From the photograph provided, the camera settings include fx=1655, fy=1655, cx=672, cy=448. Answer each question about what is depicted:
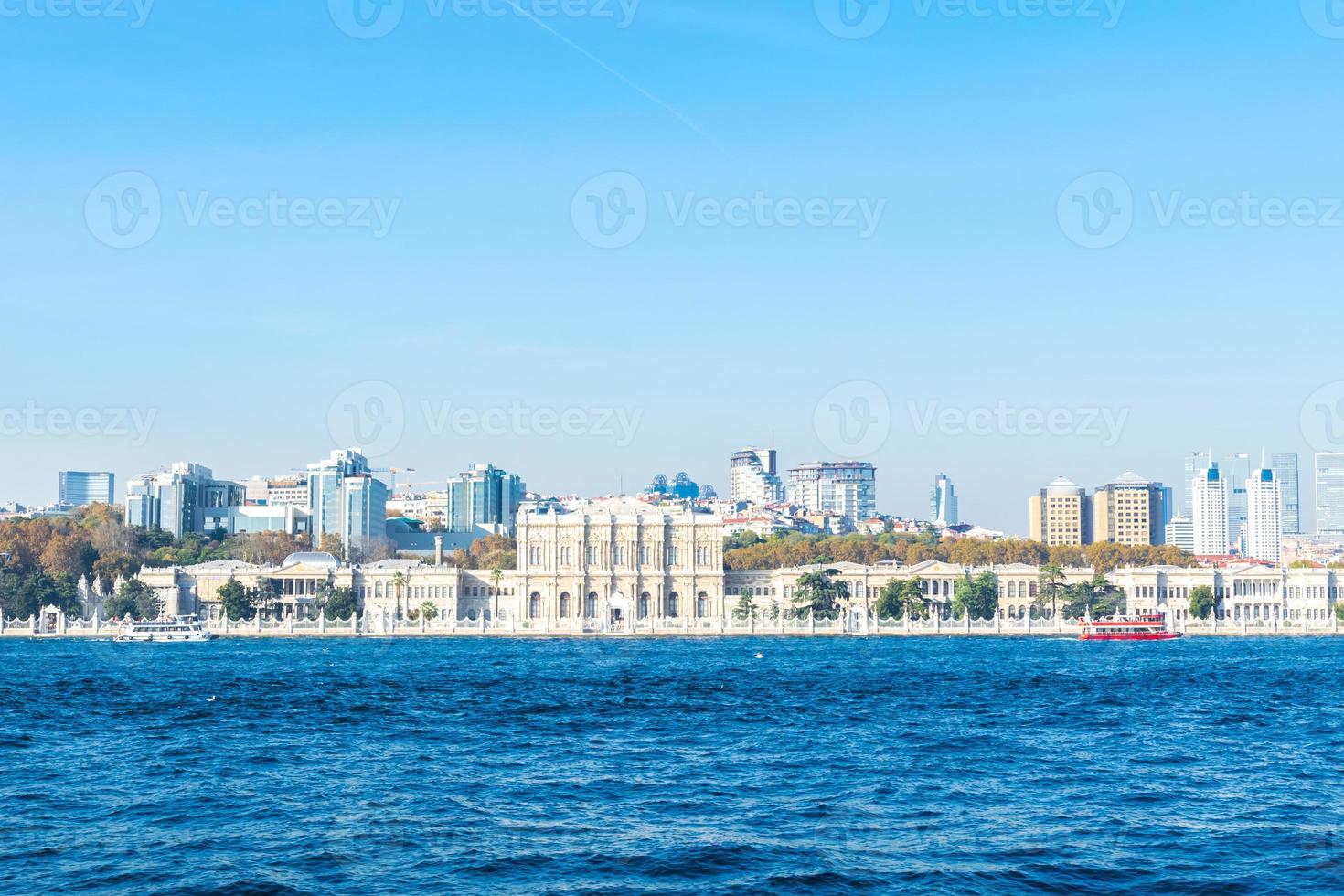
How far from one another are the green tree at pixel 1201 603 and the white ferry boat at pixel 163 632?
59052 millimetres

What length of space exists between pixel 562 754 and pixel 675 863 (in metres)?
10.7

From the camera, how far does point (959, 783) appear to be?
1110 inches

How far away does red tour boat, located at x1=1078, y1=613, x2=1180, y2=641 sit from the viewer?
85000 mm

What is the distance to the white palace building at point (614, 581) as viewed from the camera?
109375 millimetres

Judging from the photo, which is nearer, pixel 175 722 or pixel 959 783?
pixel 959 783

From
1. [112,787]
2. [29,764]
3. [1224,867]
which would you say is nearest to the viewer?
[1224,867]

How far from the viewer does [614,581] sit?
110 m

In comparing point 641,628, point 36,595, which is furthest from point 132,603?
point 641,628

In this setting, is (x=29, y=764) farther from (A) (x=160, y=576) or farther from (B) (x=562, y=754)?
(A) (x=160, y=576)

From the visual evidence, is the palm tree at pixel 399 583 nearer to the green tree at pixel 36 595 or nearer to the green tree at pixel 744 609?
the green tree at pixel 36 595

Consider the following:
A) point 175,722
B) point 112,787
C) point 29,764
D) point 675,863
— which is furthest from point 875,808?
point 175,722

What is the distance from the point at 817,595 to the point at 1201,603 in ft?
79.8

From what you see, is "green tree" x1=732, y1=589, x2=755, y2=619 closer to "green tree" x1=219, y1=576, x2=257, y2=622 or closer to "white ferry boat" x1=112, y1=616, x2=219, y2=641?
"green tree" x1=219, y1=576, x2=257, y2=622

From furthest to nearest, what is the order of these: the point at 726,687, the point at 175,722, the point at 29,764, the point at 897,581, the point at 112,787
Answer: the point at 897,581
the point at 726,687
the point at 175,722
the point at 29,764
the point at 112,787
